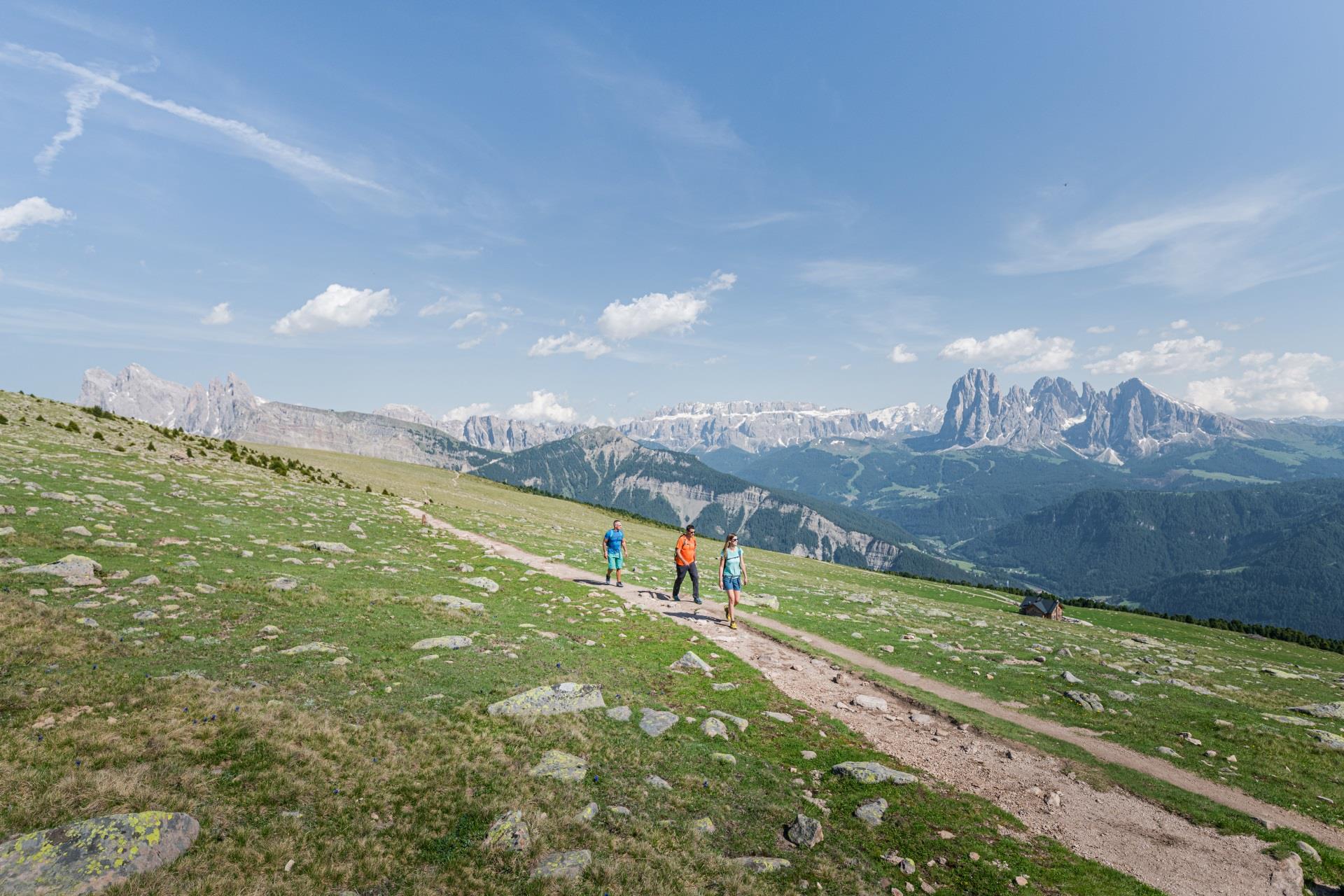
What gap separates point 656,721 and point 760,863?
4817mm

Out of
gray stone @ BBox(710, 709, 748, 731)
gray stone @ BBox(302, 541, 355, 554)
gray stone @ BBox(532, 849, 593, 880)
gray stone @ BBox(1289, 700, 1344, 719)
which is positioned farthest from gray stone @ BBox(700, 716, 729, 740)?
gray stone @ BBox(1289, 700, 1344, 719)

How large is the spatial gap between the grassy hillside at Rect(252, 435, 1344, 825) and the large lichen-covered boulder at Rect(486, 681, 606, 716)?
14594mm

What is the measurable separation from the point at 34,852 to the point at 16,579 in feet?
42.5

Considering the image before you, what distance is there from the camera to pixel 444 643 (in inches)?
642

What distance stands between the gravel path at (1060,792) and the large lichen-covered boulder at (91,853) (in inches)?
550

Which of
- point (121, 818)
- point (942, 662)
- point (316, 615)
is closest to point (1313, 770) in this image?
point (942, 662)

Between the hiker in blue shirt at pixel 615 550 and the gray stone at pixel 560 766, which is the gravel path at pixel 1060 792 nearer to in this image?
the gray stone at pixel 560 766

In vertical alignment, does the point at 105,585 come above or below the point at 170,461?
below

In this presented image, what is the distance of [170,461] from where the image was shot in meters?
36.0

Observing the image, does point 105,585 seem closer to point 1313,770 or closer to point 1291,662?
point 1313,770

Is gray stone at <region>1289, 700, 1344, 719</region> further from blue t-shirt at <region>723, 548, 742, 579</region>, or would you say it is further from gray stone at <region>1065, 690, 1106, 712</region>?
blue t-shirt at <region>723, 548, 742, 579</region>

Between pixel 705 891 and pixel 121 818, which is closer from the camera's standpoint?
pixel 121 818

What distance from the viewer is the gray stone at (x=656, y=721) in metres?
12.8

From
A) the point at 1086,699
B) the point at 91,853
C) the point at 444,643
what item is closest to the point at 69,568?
the point at 444,643
